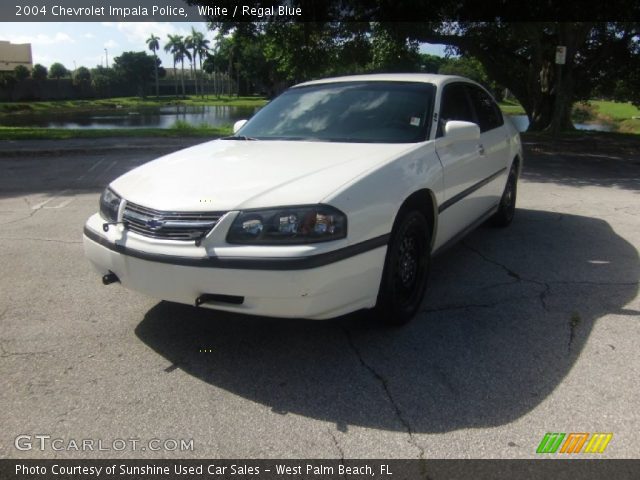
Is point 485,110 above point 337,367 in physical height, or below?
above

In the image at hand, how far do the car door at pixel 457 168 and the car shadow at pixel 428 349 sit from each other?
0.50m

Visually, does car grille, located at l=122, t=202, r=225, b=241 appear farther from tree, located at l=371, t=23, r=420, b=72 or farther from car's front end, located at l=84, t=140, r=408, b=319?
tree, located at l=371, t=23, r=420, b=72

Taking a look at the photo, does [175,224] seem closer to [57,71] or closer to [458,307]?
[458,307]

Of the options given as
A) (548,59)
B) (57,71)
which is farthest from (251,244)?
(57,71)

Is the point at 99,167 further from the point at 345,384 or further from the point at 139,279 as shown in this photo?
the point at 345,384

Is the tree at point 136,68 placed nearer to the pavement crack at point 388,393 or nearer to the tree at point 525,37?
the tree at point 525,37

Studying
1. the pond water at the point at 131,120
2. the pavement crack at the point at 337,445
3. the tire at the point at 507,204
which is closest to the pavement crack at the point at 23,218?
the pavement crack at the point at 337,445

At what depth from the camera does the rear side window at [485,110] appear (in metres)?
5.00

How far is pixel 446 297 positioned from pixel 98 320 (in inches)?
97.2

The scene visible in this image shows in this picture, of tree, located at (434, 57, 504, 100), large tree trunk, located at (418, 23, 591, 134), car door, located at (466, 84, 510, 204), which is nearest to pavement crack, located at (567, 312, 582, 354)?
car door, located at (466, 84, 510, 204)

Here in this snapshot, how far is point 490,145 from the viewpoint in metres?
4.94

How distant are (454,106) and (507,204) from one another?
1850mm

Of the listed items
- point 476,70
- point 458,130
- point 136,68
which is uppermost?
point 136,68

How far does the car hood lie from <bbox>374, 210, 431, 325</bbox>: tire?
1.52 feet
